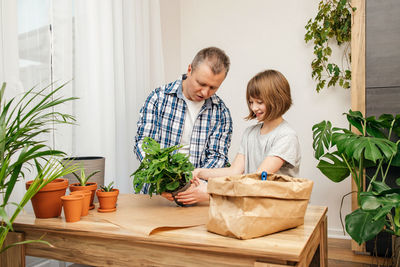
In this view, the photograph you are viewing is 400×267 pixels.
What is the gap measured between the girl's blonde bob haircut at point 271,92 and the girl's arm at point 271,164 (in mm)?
251

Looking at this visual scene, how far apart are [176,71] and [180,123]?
169 centimetres

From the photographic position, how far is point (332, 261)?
8.21 ft

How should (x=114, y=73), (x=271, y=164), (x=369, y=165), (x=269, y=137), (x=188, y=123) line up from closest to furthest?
(x=271, y=164) → (x=269, y=137) → (x=188, y=123) → (x=369, y=165) → (x=114, y=73)

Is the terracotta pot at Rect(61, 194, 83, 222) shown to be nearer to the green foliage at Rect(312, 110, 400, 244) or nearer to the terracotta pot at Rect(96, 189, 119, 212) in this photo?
the terracotta pot at Rect(96, 189, 119, 212)

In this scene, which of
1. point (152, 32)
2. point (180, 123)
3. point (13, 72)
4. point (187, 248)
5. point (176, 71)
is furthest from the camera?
point (176, 71)

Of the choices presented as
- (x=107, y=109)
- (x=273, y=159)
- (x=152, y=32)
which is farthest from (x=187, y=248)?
(x=152, y=32)

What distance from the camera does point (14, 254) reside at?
121 centimetres

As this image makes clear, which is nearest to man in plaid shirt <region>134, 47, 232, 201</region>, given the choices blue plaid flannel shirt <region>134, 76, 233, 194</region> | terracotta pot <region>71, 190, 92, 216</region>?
blue plaid flannel shirt <region>134, 76, 233, 194</region>

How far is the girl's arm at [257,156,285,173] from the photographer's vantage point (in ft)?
5.38

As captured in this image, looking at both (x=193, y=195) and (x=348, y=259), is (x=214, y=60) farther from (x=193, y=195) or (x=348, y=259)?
(x=348, y=259)

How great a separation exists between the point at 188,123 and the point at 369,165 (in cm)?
131

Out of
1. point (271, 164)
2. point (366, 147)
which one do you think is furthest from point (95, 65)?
point (366, 147)

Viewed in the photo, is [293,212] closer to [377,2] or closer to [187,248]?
[187,248]

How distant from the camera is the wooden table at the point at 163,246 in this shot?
2.98 feet
